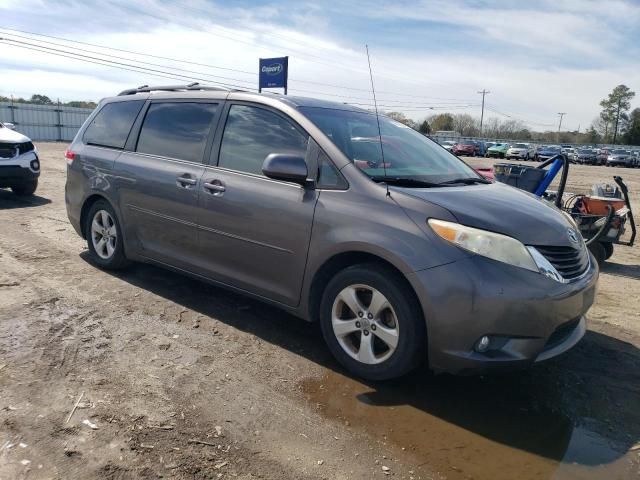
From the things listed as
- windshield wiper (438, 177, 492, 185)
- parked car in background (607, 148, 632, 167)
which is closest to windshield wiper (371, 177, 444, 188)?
windshield wiper (438, 177, 492, 185)

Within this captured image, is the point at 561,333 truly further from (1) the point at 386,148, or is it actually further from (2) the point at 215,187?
(2) the point at 215,187

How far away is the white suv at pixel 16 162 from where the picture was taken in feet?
30.5

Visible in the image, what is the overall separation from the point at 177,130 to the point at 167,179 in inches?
18.7

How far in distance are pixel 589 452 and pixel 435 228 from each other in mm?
1459

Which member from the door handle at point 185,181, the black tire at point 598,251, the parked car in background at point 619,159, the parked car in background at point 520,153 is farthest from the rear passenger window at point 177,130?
the parked car in background at point 619,159

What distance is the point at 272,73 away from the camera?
19.5 meters

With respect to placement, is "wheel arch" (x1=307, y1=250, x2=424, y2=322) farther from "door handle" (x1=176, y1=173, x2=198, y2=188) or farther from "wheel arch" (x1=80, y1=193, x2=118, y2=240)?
"wheel arch" (x1=80, y1=193, x2=118, y2=240)

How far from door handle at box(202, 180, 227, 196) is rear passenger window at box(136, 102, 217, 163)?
305 mm

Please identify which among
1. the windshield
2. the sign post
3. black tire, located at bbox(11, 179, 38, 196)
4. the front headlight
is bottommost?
black tire, located at bbox(11, 179, 38, 196)

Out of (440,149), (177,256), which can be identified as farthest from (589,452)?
(177,256)

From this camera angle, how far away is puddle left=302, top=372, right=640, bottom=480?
2.75 metres

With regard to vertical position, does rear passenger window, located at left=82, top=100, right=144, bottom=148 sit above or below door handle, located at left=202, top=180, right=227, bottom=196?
above

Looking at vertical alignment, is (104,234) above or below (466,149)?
below

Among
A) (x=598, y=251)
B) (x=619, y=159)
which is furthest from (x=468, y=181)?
(x=619, y=159)
